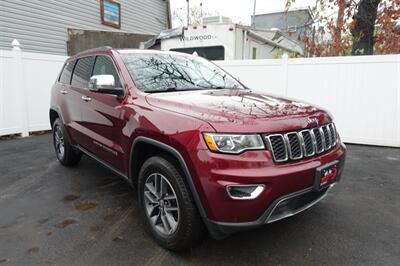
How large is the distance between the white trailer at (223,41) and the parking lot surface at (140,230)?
532 centimetres

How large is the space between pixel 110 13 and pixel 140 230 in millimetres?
12471

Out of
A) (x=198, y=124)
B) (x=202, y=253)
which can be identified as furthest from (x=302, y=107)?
(x=202, y=253)

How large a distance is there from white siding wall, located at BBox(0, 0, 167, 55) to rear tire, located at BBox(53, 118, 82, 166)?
6494 mm

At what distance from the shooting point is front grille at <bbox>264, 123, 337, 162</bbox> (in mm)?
2412

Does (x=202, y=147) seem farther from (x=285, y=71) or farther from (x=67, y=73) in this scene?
(x=285, y=71)

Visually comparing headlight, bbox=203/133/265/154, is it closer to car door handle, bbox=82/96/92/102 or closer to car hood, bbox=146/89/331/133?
car hood, bbox=146/89/331/133

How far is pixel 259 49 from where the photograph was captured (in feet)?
33.8

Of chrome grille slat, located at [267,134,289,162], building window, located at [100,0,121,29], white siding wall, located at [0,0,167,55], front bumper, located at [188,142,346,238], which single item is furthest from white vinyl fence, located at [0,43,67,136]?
chrome grille slat, located at [267,134,289,162]

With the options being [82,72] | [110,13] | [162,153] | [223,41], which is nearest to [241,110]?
[162,153]

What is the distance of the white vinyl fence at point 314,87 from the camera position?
666cm

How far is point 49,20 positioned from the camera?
1145cm

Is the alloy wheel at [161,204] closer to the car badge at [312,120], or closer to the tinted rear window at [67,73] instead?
the car badge at [312,120]

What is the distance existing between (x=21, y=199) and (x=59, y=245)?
1.45 metres

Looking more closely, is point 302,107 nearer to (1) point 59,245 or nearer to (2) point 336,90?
(1) point 59,245
